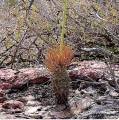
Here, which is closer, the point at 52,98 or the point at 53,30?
the point at 52,98

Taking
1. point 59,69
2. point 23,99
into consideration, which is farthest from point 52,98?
point 59,69

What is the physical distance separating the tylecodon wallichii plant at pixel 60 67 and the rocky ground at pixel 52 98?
112 millimetres

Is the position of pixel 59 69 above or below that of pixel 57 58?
below

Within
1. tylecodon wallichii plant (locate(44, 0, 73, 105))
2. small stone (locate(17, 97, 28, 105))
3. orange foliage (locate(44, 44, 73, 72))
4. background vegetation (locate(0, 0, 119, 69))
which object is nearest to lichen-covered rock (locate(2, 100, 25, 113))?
small stone (locate(17, 97, 28, 105))

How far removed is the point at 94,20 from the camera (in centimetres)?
542

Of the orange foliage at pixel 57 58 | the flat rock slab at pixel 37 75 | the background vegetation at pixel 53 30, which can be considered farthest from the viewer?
the background vegetation at pixel 53 30

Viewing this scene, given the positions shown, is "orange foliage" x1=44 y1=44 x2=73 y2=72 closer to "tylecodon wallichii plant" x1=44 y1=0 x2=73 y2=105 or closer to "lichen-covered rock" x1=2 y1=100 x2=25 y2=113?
"tylecodon wallichii plant" x1=44 y1=0 x2=73 y2=105

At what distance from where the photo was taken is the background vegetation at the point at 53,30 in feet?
17.7

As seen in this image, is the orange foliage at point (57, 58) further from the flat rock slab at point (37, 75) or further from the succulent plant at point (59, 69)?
the flat rock slab at point (37, 75)

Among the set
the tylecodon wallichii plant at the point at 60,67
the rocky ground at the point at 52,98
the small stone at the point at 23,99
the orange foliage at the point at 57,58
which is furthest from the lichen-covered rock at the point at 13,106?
the orange foliage at the point at 57,58

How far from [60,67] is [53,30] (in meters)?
2.51

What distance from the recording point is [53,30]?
583cm

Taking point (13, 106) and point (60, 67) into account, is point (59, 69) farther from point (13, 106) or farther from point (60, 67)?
point (13, 106)

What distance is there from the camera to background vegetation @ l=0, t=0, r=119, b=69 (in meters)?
5.41
